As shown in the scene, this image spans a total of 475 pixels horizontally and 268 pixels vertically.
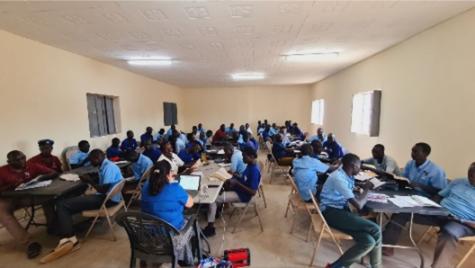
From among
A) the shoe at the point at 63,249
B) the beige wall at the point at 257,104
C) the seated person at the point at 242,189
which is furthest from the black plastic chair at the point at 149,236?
the beige wall at the point at 257,104

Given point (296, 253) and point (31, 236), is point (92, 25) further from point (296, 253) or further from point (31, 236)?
point (296, 253)

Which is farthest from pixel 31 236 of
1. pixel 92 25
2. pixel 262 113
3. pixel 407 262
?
pixel 262 113

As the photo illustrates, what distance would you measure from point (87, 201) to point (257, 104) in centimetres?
1085

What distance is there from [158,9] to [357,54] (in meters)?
4.69

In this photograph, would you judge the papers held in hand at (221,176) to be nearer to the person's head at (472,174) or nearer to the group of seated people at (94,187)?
the group of seated people at (94,187)

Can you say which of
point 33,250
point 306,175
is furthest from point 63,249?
point 306,175

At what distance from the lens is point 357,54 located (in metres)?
5.79

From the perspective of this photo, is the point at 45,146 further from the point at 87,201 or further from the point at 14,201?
the point at 87,201

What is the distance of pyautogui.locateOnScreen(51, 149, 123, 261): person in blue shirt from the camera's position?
10.4 feet

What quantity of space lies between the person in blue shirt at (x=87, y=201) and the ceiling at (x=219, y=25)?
1.88 m

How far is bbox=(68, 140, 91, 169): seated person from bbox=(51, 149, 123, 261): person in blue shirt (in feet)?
4.56

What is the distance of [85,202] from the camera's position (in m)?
3.28

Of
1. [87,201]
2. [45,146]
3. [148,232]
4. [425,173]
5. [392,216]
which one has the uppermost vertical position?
[45,146]

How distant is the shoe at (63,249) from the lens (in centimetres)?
293
